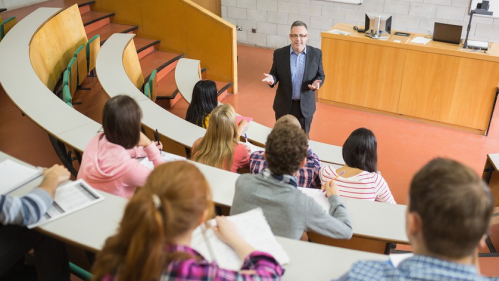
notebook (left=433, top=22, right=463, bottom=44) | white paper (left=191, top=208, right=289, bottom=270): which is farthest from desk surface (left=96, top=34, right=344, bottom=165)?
notebook (left=433, top=22, right=463, bottom=44)

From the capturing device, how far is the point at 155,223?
1150mm

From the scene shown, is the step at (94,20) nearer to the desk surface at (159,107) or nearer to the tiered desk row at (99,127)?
the tiered desk row at (99,127)

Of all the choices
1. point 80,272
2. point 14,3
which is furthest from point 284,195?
point 14,3

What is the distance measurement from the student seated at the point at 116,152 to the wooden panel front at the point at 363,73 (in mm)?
4444

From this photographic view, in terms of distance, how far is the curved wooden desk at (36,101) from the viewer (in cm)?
301

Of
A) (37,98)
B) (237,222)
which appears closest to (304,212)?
(237,222)

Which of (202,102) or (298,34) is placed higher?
(298,34)

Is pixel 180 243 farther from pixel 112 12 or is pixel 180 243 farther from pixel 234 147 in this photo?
pixel 112 12

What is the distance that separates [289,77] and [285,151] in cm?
271

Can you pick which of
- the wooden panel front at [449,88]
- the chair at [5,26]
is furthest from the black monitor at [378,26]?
the chair at [5,26]

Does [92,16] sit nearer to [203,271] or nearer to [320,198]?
[320,198]

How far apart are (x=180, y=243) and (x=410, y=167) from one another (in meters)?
4.13

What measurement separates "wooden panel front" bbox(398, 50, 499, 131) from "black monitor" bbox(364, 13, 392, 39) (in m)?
0.51

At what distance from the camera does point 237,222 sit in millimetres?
1697
